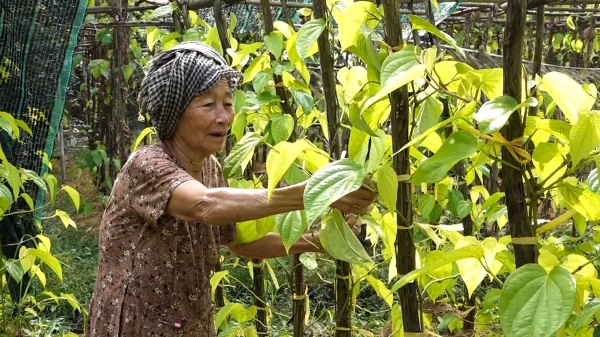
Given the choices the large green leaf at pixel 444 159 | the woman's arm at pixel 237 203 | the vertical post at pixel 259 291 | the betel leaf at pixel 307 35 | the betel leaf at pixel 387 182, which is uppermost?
the betel leaf at pixel 307 35

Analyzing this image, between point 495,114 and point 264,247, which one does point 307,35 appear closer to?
point 495,114

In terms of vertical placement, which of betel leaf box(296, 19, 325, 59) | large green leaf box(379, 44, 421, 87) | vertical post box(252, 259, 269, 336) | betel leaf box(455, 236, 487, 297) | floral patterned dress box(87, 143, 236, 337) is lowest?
vertical post box(252, 259, 269, 336)

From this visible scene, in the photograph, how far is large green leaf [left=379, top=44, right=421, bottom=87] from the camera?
2.59 ft

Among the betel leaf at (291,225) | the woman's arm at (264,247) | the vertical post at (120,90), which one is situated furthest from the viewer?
the vertical post at (120,90)

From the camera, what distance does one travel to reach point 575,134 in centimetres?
71

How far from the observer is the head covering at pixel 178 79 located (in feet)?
4.44

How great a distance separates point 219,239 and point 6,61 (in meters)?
1.76

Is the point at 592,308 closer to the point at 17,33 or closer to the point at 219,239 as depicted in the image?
the point at 219,239

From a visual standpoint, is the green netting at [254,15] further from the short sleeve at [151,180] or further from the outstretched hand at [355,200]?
the outstretched hand at [355,200]

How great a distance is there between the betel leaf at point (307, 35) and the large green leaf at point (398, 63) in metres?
0.24

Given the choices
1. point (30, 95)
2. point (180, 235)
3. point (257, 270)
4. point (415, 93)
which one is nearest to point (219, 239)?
point (180, 235)

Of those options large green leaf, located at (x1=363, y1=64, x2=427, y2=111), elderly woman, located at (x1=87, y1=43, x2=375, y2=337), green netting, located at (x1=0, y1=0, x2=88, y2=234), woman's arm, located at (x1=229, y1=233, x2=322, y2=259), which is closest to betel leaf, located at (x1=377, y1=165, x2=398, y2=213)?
large green leaf, located at (x1=363, y1=64, x2=427, y2=111)

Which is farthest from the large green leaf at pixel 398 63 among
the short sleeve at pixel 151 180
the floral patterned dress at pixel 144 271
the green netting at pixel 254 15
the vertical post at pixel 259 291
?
the green netting at pixel 254 15

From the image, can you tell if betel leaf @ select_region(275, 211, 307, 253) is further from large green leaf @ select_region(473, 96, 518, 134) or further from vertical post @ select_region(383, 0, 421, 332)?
large green leaf @ select_region(473, 96, 518, 134)
